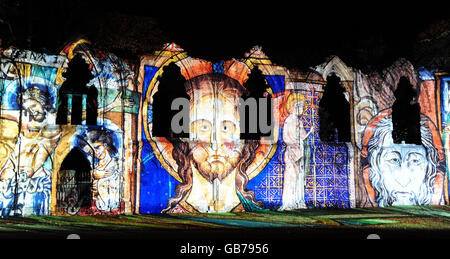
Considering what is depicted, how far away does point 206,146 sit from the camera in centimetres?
1146

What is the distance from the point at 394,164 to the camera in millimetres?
12688

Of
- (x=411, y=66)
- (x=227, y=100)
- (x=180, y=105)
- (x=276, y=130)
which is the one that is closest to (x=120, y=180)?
(x=180, y=105)

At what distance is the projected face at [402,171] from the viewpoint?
12633 millimetres

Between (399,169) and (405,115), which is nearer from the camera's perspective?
(399,169)

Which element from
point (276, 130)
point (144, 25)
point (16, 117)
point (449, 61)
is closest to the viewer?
point (16, 117)

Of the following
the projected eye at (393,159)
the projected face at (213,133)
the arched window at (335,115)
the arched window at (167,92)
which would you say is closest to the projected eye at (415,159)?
the projected eye at (393,159)

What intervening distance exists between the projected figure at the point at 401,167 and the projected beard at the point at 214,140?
345cm

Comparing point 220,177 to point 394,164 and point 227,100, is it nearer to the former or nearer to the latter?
point 227,100

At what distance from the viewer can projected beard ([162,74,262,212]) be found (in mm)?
11336

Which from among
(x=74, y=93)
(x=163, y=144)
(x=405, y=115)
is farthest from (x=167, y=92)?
(x=405, y=115)

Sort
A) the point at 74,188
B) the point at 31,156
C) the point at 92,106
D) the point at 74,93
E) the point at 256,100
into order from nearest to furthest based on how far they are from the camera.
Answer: the point at 31,156 → the point at 74,188 → the point at 74,93 → the point at 92,106 → the point at 256,100

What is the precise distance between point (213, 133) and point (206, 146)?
38cm

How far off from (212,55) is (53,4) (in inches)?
158

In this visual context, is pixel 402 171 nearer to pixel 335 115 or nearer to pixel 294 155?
pixel 335 115
